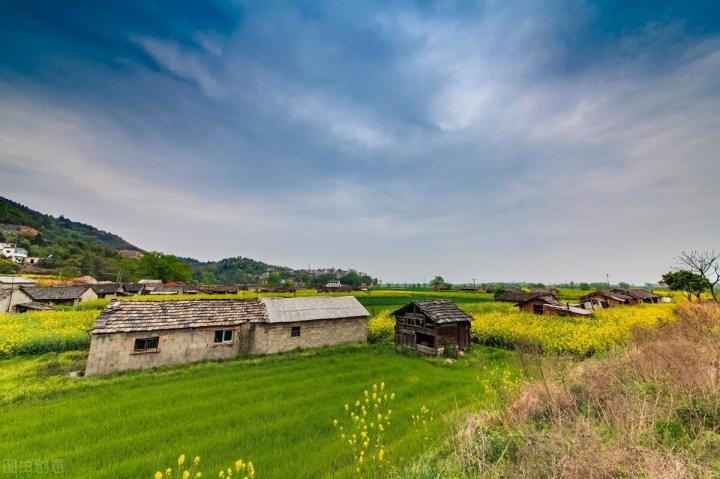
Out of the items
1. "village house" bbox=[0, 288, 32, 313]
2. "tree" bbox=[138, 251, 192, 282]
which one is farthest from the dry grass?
"tree" bbox=[138, 251, 192, 282]

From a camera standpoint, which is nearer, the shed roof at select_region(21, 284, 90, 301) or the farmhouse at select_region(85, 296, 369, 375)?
the farmhouse at select_region(85, 296, 369, 375)

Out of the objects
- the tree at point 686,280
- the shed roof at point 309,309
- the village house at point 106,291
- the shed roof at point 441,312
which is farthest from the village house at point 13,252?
the tree at point 686,280

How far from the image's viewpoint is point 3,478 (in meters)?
7.13

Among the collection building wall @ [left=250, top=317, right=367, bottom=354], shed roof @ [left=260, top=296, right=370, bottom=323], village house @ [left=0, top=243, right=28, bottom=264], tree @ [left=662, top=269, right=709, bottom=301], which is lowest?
building wall @ [left=250, top=317, right=367, bottom=354]

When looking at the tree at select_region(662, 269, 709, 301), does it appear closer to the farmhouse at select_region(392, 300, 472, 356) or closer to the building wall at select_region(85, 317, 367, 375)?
the farmhouse at select_region(392, 300, 472, 356)

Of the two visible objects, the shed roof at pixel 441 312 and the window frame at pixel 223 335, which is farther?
the shed roof at pixel 441 312

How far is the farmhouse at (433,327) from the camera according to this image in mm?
20828

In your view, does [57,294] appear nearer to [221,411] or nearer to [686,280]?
[221,411]

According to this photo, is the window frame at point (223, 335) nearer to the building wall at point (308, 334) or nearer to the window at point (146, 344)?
the building wall at point (308, 334)

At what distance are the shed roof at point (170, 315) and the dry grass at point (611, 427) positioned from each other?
17.8 meters

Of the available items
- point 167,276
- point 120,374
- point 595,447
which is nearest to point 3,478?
point 120,374

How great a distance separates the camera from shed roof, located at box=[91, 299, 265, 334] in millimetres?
16828

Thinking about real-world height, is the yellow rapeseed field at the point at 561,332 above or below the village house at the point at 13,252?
below

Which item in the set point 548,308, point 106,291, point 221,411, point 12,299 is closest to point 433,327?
point 221,411
